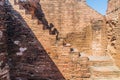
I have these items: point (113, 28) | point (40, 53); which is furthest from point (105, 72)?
point (40, 53)

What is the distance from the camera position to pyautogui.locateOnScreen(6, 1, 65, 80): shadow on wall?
8.77 metres

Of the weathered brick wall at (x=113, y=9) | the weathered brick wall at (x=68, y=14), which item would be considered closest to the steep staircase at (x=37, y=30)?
the weathered brick wall at (x=113, y=9)

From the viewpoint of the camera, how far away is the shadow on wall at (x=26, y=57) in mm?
8773

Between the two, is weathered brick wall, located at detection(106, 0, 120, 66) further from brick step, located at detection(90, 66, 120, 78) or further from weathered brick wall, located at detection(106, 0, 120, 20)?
brick step, located at detection(90, 66, 120, 78)

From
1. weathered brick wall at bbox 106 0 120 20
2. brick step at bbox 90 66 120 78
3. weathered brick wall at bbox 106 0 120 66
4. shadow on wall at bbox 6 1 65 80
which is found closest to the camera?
shadow on wall at bbox 6 1 65 80

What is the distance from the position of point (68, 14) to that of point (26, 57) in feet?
16.2

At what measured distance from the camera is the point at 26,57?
8805 mm

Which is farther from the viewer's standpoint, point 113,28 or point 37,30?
point 113,28

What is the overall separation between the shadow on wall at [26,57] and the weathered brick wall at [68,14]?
4.27 meters

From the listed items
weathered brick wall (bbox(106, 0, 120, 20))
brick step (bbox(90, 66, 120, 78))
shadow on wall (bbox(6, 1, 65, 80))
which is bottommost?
brick step (bbox(90, 66, 120, 78))

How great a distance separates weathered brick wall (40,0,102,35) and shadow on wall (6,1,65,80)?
168 inches

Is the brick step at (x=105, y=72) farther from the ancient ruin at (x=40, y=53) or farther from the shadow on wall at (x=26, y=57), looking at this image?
the shadow on wall at (x=26, y=57)

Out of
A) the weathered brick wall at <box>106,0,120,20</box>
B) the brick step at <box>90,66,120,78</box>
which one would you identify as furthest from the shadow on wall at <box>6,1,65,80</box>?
the weathered brick wall at <box>106,0,120,20</box>

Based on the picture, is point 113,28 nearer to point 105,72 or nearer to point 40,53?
point 105,72
